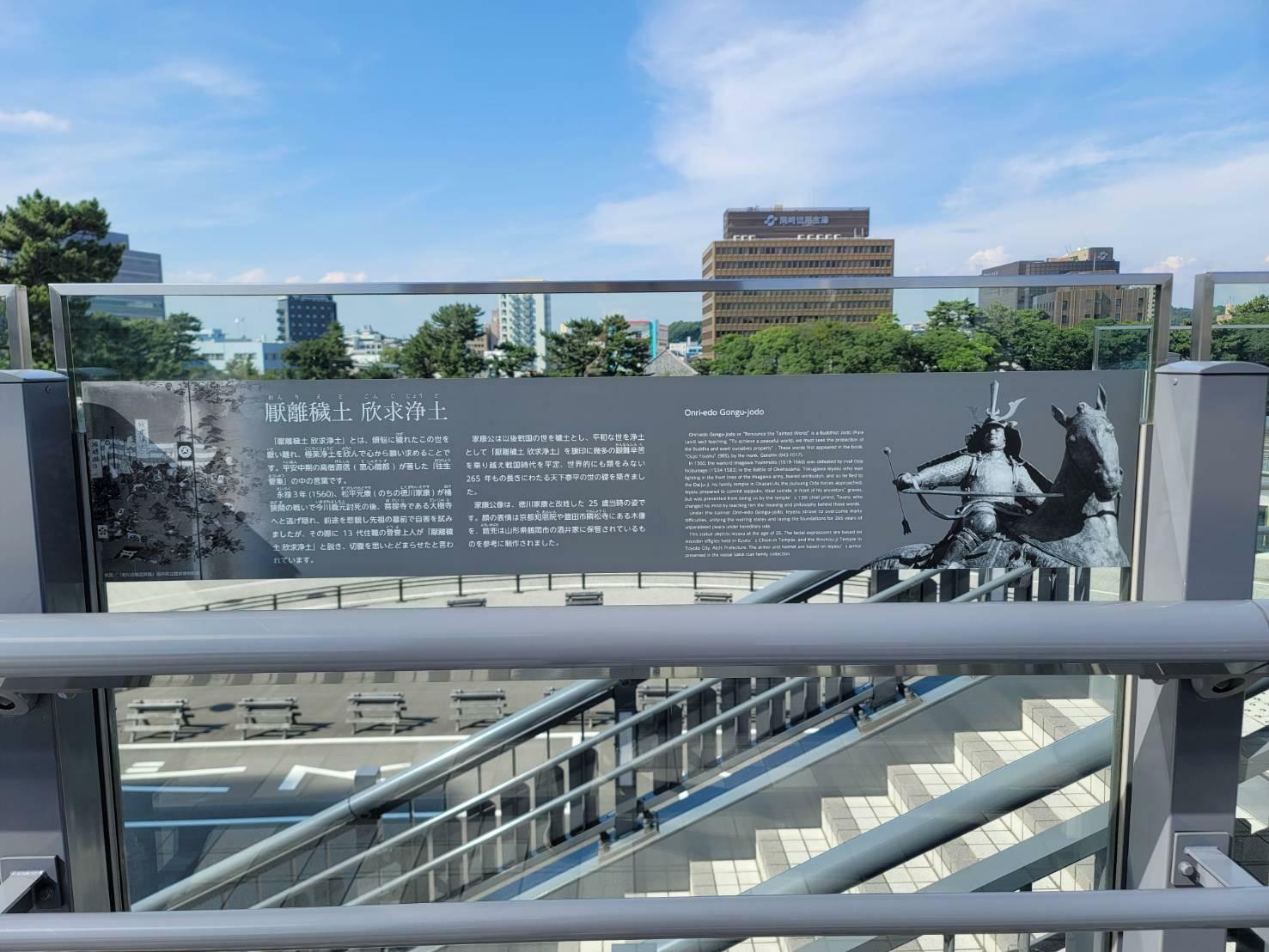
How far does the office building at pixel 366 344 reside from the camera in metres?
1.82

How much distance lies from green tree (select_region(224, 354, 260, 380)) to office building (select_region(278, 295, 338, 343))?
83 millimetres

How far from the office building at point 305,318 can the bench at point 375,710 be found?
829mm

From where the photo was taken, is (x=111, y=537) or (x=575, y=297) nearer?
(x=111, y=537)

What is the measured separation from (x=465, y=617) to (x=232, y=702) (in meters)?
1.62

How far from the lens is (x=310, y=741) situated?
1.80m

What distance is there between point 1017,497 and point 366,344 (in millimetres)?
1546

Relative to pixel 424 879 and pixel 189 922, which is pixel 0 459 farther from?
pixel 424 879

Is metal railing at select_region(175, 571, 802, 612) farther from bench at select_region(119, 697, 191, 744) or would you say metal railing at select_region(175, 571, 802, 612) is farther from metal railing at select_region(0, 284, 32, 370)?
metal railing at select_region(0, 284, 32, 370)

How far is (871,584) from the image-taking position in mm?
1904

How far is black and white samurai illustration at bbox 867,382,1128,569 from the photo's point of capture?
1.76 meters

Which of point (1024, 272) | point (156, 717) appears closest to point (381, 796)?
point (156, 717)

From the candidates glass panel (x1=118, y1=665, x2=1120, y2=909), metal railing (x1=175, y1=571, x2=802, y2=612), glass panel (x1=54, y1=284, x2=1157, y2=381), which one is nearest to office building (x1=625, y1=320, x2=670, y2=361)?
glass panel (x1=54, y1=284, x2=1157, y2=381)

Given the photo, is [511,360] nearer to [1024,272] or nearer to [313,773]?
[313,773]

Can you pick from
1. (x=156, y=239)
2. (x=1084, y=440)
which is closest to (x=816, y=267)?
(x=156, y=239)
